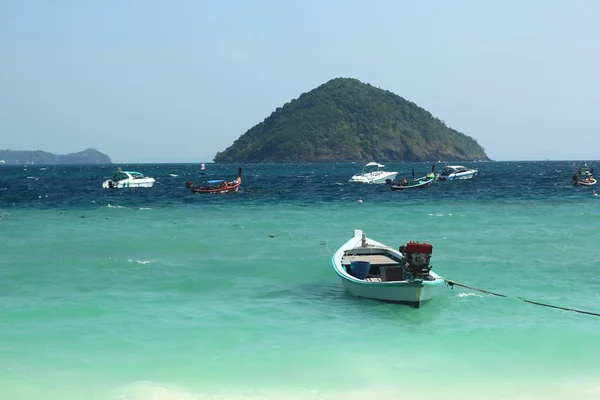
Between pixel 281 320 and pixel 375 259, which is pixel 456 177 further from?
pixel 281 320

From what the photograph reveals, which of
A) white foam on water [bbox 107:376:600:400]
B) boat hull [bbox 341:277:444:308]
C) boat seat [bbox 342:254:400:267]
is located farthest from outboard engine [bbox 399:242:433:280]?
white foam on water [bbox 107:376:600:400]

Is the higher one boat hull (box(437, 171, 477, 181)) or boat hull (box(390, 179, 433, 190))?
boat hull (box(437, 171, 477, 181))

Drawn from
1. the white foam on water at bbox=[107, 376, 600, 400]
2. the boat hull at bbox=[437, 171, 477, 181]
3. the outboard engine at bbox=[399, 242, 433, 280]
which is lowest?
the white foam on water at bbox=[107, 376, 600, 400]

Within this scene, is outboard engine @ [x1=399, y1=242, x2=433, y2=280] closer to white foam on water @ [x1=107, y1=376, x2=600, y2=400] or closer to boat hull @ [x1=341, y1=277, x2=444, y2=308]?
boat hull @ [x1=341, y1=277, x2=444, y2=308]

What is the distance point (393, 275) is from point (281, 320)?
13.9ft

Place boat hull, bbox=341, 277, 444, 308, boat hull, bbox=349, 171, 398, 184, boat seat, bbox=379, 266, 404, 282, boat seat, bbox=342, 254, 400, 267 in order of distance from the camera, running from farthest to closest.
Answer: boat hull, bbox=349, 171, 398, 184
boat seat, bbox=342, 254, 400, 267
boat seat, bbox=379, 266, 404, 282
boat hull, bbox=341, 277, 444, 308

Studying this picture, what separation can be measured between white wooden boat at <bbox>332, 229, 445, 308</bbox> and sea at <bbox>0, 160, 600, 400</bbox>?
42cm

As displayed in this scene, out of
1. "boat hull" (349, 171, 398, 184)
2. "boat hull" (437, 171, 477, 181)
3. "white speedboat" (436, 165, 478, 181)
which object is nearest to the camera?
"boat hull" (349, 171, 398, 184)

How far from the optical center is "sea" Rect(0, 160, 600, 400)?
1343 cm

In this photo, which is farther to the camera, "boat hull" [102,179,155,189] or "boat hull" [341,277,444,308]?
"boat hull" [102,179,155,189]

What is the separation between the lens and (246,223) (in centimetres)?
4056

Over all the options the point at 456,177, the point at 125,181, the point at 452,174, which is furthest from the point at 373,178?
the point at 125,181

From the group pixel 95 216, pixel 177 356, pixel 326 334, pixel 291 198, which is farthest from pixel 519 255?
pixel 291 198

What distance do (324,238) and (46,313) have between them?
1739 centimetres
